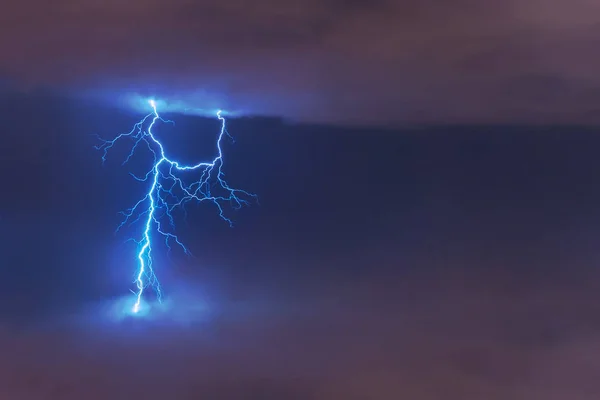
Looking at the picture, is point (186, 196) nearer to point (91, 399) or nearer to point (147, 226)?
point (147, 226)

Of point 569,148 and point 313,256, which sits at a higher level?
point 569,148

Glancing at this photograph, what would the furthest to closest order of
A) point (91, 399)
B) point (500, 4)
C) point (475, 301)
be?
point (475, 301)
point (500, 4)
point (91, 399)

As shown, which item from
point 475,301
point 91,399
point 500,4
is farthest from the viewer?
point 475,301

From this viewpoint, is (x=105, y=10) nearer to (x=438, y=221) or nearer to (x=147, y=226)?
(x=147, y=226)

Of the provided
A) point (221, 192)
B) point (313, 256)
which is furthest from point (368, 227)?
point (221, 192)

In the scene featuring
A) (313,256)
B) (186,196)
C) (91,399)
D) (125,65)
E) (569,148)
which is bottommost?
(91,399)

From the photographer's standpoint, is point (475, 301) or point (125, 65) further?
point (475, 301)

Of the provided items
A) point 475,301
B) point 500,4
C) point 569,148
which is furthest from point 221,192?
point 569,148
